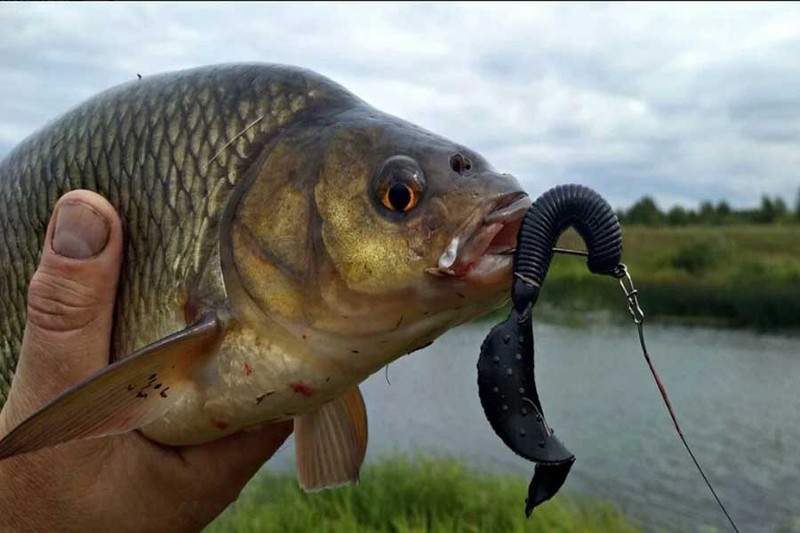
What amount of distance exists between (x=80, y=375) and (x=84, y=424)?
1.15 feet

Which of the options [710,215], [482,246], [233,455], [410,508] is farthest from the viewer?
[710,215]

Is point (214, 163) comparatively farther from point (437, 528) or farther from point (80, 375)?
point (437, 528)

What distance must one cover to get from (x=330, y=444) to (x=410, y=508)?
498cm

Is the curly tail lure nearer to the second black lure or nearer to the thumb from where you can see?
the second black lure

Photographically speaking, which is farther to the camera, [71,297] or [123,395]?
[71,297]

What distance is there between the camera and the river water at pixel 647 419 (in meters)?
9.37

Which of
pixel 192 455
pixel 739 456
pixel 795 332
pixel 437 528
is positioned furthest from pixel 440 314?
pixel 795 332

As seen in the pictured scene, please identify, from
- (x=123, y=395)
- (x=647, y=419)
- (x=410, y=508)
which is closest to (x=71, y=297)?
(x=123, y=395)

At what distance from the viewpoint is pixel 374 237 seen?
5.35 ft

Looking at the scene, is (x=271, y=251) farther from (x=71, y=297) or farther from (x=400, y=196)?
(x=71, y=297)

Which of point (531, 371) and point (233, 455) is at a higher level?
point (531, 371)

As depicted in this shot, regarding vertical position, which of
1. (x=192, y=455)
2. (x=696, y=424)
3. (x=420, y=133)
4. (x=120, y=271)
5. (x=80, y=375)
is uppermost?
(x=420, y=133)

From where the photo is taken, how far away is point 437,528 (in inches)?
244

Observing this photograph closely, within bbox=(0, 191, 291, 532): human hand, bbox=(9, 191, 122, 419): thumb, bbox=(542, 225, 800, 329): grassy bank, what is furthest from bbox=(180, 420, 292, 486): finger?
bbox=(542, 225, 800, 329): grassy bank
